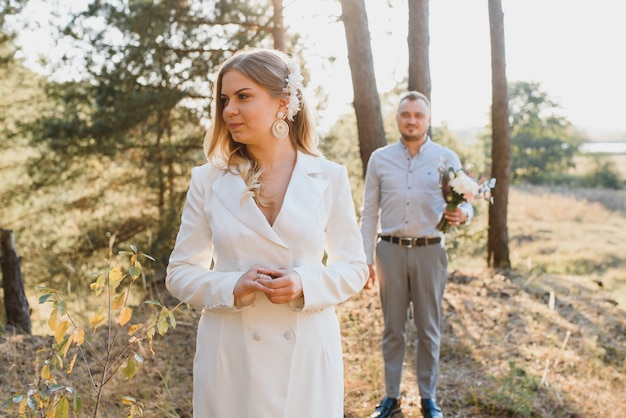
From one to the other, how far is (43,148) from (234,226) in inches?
442

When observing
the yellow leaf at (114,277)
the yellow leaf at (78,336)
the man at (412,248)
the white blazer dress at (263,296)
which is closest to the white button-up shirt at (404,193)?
the man at (412,248)

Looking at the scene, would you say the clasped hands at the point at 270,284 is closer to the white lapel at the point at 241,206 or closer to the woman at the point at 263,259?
the woman at the point at 263,259

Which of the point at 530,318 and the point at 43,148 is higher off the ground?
the point at 43,148

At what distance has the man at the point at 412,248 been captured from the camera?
4.55 meters

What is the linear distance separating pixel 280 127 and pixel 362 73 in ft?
15.8

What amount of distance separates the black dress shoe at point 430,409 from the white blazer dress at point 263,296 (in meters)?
2.31

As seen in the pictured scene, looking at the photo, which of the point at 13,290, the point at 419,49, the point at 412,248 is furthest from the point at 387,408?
the point at 13,290

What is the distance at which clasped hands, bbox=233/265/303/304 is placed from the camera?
205 centimetres

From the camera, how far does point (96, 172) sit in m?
13.0

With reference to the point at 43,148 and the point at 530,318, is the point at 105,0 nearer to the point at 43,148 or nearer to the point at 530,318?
the point at 43,148

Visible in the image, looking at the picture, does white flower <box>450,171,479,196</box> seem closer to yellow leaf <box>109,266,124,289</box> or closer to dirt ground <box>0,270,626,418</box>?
dirt ground <box>0,270,626,418</box>

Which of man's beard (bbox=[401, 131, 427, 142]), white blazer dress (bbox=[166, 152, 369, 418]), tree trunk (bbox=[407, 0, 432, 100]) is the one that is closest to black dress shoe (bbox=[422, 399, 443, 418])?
man's beard (bbox=[401, 131, 427, 142])

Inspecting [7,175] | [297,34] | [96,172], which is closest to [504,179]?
[297,34]

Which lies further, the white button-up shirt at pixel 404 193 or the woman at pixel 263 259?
the white button-up shirt at pixel 404 193
